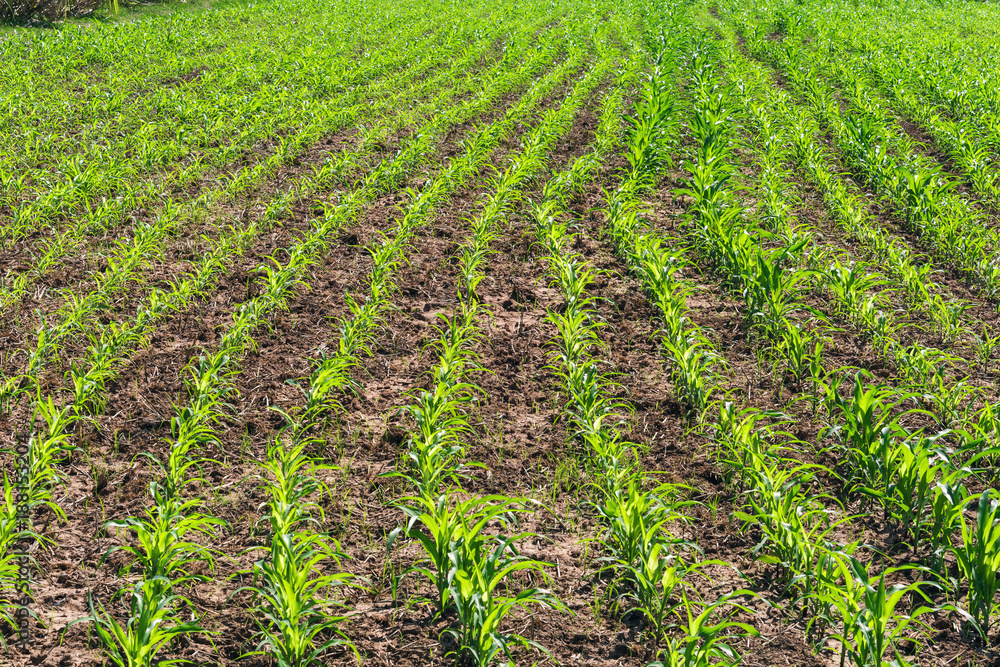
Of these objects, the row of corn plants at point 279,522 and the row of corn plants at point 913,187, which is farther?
the row of corn plants at point 913,187

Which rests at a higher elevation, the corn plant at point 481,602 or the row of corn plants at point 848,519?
the corn plant at point 481,602

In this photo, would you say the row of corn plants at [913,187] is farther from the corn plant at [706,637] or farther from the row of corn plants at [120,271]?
the row of corn plants at [120,271]

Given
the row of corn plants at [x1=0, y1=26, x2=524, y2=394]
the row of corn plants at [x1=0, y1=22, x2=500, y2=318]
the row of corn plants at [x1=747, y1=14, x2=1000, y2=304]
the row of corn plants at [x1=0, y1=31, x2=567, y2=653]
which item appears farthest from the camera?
the row of corn plants at [x1=747, y1=14, x2=1000, y2=304]

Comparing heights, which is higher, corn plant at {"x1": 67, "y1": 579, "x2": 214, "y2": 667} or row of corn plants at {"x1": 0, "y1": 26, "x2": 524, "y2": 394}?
row of corn plants at {"x1": 0, "y1": 26, "x2": 524, "y2": 394}

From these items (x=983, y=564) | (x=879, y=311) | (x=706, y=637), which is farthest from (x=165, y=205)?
(x=983, y=564)

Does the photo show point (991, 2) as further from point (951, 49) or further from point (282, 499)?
point (282, 499)

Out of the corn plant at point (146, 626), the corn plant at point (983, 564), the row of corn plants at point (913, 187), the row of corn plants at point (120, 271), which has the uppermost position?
the row of corn plants at point (120, 271)

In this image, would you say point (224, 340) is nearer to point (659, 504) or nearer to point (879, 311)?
point (659, 504)

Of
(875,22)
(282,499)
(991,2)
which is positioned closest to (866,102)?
(282,499)

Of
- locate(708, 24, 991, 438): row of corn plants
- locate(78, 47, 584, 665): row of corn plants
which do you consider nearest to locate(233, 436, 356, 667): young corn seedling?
locate(78, 47, 584, 665): row of corn plants

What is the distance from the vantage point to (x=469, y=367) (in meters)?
4.68

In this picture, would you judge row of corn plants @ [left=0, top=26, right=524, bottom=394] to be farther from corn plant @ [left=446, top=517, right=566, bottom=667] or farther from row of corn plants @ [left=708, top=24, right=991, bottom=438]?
row of corn plants @ [left=708, top=24, right=991, bottom=438]

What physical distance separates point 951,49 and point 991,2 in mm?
19050

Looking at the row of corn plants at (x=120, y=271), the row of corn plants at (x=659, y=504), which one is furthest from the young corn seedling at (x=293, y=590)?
the row of corn plants at (x=120, y=271)
